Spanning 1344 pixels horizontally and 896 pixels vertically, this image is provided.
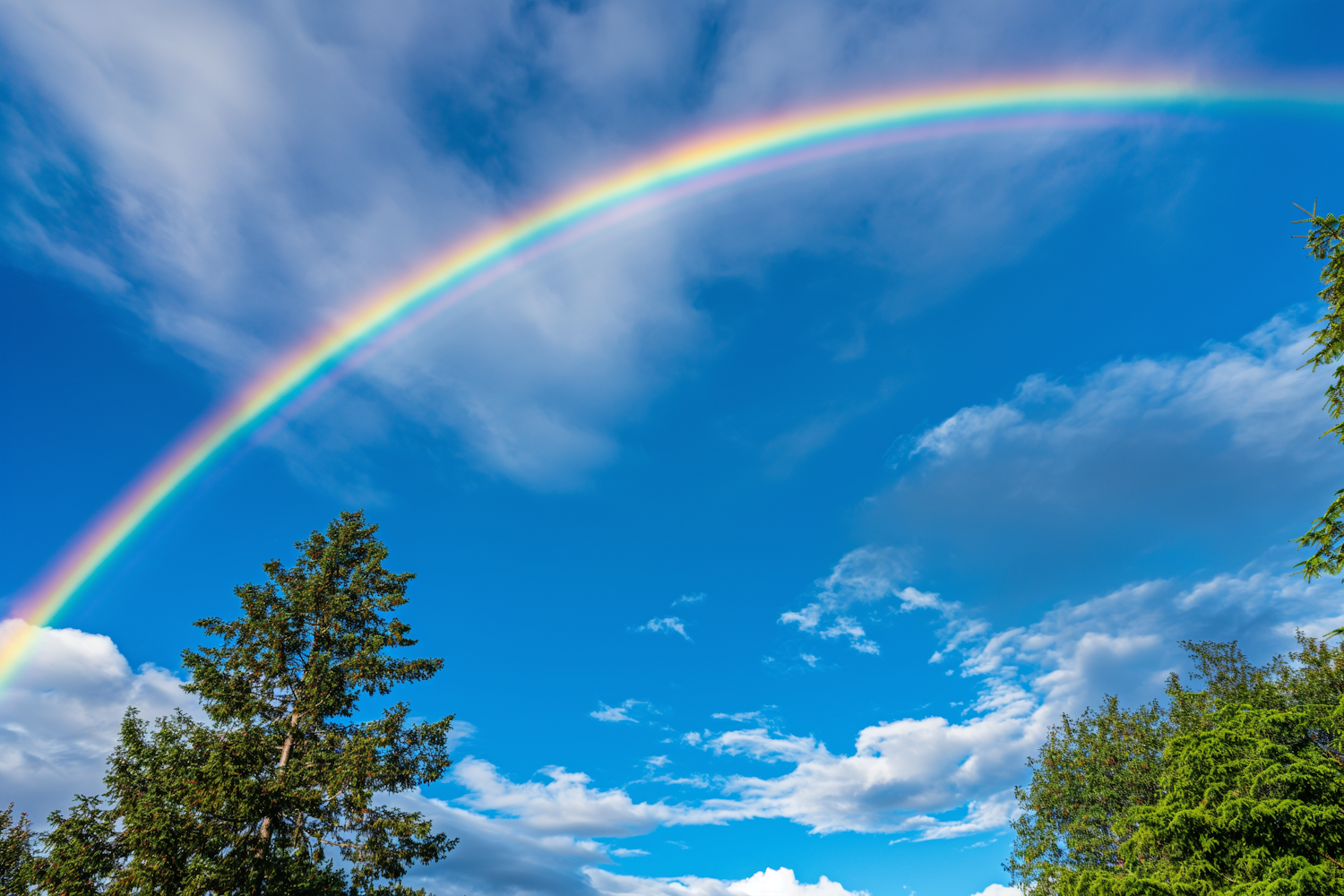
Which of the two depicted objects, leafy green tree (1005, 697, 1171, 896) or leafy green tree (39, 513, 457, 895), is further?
leafy green tree (1005, 697, 1171, 896)

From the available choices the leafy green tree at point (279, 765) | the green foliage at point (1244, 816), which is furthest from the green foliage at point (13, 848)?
the green foliage at point (1244, 816)

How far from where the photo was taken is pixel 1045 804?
1383 inches

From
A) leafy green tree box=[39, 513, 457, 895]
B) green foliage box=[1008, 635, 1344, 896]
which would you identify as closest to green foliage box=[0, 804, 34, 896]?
leafy green tree box=[39, 513, 457, 895]

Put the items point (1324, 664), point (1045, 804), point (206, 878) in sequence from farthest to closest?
point (1045, 804) < point (1324, 664) < point (206, 878)

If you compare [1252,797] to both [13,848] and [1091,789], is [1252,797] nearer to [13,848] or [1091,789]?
[1091,789]

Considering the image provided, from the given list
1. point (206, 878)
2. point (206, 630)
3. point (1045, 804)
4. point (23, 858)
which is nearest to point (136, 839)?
point (206, 878)

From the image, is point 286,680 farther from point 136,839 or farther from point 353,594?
point 136,839

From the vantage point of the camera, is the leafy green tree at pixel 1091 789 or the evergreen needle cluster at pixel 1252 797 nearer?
the evergreen needle cluster at pixel 1252 797

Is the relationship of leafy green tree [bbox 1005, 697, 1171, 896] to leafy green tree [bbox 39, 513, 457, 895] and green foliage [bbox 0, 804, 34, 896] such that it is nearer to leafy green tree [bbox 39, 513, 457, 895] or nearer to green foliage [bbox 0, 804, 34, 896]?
leafy green tree [bbox 39, 513, 457, 895]

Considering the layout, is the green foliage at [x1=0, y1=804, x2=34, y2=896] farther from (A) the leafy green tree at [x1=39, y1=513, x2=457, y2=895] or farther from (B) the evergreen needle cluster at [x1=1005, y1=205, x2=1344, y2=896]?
(B) the evergreen needle cluster at [x1=1005, y1=205, x2=1344, y2=896]

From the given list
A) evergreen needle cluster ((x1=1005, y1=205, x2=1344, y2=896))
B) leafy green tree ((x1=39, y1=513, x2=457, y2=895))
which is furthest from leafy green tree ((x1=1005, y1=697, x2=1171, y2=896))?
leafy green tree ((x1=39, y1=513, x2=457, y2=895))

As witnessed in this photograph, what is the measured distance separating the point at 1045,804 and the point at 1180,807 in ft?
66.3

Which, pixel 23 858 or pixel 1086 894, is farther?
pixel 23 858

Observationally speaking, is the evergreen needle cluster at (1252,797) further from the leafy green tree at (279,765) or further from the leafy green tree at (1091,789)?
the leafy green tree at (279,765)
